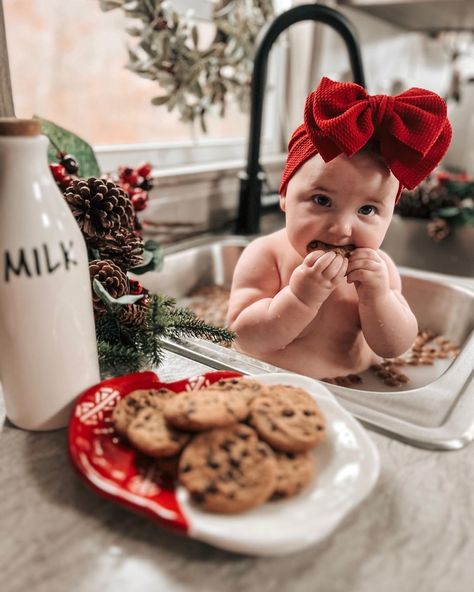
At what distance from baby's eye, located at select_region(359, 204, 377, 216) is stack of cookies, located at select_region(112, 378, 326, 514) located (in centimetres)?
27

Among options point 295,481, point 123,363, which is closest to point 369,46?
point 123,363

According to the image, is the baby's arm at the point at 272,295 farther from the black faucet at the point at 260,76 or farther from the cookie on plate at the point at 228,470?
the black faucet at the point at 260,76

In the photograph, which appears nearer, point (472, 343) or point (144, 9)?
point (472, 343)

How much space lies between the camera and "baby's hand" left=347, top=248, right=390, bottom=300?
2.05 ft

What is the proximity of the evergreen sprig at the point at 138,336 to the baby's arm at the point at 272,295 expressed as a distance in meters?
0.11

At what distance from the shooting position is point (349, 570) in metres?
0.34

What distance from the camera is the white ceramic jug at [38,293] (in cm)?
39

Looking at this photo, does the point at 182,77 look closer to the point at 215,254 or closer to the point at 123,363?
the point at 215,254

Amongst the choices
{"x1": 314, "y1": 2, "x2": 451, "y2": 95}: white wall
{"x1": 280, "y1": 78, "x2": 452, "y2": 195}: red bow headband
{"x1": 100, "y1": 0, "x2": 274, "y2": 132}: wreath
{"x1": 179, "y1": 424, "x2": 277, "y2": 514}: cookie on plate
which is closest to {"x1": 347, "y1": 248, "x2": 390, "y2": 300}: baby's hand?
{"x1": 280, "y1": 78, "x2": 452, "y2": 195}: red bow headband

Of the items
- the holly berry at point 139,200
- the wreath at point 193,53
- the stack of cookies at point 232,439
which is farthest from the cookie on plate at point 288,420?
the wreath at point 193,53

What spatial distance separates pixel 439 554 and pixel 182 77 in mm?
1054

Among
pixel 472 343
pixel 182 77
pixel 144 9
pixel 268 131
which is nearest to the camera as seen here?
pixel 472 343

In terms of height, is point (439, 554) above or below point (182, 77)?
below

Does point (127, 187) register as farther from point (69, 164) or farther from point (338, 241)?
point (338, 241)
